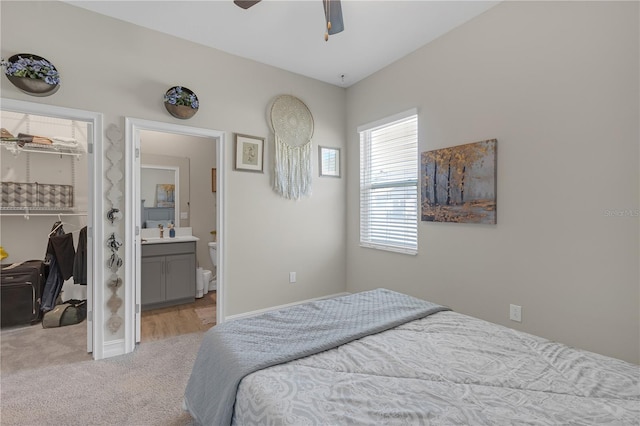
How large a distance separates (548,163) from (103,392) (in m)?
3.43

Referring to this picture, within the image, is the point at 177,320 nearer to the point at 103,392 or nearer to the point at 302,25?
the point at 103,392

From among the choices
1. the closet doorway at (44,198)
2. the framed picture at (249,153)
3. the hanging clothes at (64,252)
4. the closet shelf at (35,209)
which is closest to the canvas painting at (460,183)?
the framed picture at (249,153)

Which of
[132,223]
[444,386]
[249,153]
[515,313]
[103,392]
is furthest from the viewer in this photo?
[249,153]

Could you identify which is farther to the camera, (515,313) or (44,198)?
(44,198)

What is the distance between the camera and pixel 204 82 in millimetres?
2973

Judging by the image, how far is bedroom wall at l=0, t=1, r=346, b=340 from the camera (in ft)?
7.64

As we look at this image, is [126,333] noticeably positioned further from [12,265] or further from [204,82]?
[204,82]

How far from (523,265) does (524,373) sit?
1291 millimetres

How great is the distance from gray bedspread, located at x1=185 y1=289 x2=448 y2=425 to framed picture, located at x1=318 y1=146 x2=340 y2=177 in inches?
83.2

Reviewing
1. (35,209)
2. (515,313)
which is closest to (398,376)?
(515,313)

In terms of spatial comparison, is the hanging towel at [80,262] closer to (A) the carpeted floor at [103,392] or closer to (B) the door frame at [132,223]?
(B) the door frame at [132,223]

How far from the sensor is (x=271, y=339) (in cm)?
147

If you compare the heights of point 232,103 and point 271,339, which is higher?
point 232,103

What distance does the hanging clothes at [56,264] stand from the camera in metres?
3.33
